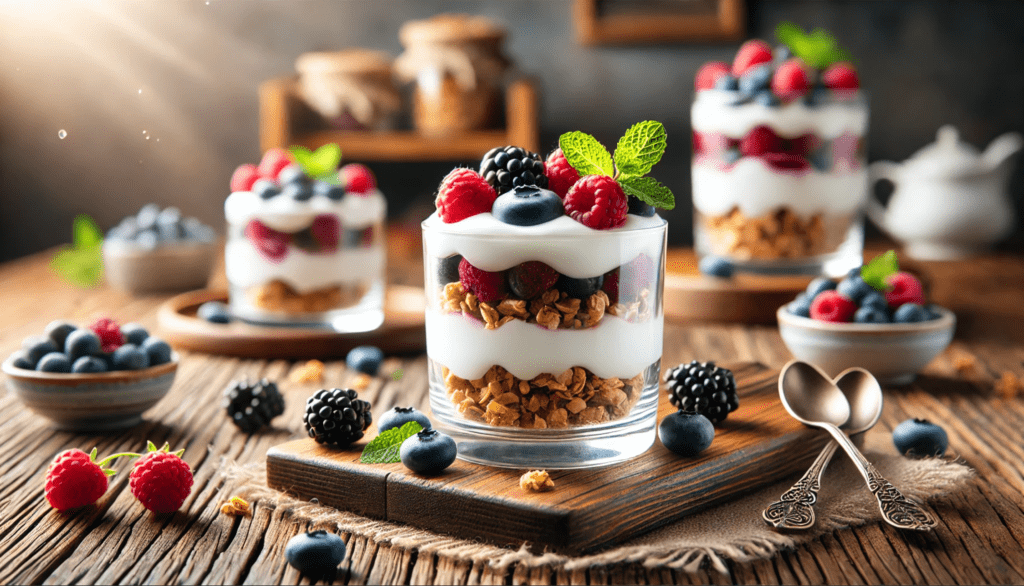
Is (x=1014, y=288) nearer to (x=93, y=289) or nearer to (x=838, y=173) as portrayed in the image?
(x=838, y=173)

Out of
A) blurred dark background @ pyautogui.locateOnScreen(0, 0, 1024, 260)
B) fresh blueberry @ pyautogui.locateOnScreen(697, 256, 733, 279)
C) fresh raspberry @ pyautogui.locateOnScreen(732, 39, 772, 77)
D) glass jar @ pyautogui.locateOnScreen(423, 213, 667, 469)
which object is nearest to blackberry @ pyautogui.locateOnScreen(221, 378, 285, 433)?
glass jar @ pyautogui.locateOnScreen(423, 213, 667, 469)

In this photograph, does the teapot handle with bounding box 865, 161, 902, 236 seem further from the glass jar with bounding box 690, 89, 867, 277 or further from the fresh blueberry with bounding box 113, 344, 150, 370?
the fresh blueberry with bounding box 113, 344, 150, 370

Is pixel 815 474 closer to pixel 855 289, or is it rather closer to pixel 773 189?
pixel 855 289

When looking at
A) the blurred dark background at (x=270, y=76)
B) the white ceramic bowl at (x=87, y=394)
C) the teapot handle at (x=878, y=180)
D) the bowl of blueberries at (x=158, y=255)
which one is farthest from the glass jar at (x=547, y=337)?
the blurred dark background at (x=270, y=76)

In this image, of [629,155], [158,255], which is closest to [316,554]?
[629,155]

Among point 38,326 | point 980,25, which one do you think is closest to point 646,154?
point 38,326

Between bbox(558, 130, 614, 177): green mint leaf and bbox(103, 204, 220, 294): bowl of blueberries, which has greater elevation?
bbox(558, 130, 614, 177): green mint leaf
